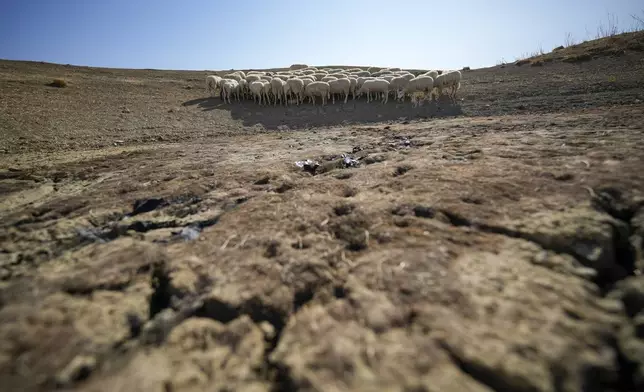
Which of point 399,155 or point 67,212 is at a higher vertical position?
point 399,155

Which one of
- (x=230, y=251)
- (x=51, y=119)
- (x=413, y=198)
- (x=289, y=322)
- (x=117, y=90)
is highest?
(x=117, y=90)

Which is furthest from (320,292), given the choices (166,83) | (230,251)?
(166,83)

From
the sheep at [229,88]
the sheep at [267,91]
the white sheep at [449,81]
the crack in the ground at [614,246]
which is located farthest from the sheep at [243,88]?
the crack in the ground at [614,246]

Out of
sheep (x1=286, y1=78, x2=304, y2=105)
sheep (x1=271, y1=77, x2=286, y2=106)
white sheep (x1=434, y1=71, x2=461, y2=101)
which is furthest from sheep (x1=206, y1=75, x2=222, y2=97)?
white sheep (x1=434, y1=71, x2=461, y2=101)

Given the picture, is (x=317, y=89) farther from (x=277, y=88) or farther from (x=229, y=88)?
(x=229, y=88)

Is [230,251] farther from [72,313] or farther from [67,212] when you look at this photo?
[67,212]

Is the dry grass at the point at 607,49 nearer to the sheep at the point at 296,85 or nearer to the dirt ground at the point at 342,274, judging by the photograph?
the sheep at the point at 296,85

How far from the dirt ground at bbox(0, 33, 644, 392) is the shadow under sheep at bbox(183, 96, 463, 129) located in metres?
6.65

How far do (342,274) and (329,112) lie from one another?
10175mm

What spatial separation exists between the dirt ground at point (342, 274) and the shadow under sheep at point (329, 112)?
6.65 m

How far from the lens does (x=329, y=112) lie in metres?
11.1

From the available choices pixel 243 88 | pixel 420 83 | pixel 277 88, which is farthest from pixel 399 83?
pixel 243 88

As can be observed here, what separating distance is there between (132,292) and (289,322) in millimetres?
783

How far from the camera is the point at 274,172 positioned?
10.5ft
